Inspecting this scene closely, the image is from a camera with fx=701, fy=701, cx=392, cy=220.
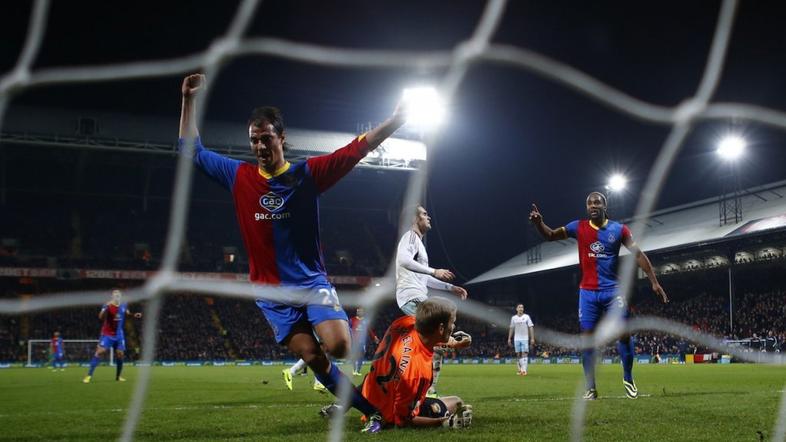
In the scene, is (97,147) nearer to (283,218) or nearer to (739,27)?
(739,27)

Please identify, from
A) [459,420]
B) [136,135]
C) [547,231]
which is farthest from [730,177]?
[459,420]

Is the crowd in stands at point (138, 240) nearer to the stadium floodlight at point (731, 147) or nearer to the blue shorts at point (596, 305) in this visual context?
the stadium floodlight at point (731, 147)

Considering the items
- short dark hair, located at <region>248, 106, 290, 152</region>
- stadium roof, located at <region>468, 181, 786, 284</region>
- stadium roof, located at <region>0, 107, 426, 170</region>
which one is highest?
stadium roof, located at <region>0, 107, 426, 170</region>

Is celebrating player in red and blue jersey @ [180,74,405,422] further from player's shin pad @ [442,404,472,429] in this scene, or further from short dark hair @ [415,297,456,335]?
player's shin pad @ [442,404,472,429]

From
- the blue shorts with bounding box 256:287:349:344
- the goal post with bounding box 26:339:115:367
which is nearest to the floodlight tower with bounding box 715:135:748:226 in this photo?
the blue shorts with bounding box 256:287:349:344

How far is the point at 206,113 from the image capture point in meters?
30.4

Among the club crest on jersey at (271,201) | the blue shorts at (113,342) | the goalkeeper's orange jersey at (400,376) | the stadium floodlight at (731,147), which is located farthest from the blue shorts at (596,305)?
the stadium floodlight at (731,147)

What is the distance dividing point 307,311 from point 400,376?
30.0 inches

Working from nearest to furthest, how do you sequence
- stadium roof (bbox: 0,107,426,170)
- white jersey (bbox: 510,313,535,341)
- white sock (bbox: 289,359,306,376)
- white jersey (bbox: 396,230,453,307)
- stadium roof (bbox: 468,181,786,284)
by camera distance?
white jersey (bbox: 396,230,453,307), white sock (bbox: 289,359,306,376), white jersey (bbox: 510,313,535,341), stadium roof (bbox: 468,181,786,284), stadium roof (bbox: 0,107,426,170)

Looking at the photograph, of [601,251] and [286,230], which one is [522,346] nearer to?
[601,251]

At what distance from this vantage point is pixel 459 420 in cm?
484

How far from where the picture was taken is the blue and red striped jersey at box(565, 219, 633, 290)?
23.8 feet

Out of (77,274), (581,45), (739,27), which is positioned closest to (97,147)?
(77,274)

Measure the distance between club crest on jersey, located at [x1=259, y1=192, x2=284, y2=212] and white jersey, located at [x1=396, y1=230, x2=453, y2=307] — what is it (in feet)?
7.59
